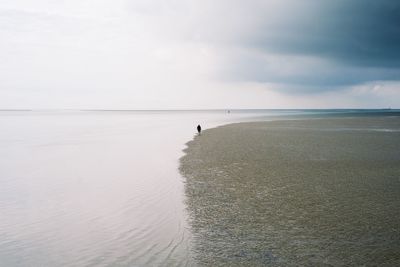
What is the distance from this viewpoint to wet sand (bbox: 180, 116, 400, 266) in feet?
33.8

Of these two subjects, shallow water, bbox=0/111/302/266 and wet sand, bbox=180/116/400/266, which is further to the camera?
shallow water, bbox=0/111/302/266

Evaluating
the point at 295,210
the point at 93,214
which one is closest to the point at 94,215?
the point at 93,214

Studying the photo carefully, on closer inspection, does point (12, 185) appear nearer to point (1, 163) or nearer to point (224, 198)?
point (1, 163)

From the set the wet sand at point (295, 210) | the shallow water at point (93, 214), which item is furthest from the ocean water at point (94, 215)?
the wet sand at point (295, 210)

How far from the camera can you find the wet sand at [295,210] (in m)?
10.3

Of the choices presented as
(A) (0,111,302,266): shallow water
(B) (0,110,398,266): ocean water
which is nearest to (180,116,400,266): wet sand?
(B) (0,110,398,266): ocean water

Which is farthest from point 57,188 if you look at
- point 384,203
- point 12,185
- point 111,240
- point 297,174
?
point 384,203

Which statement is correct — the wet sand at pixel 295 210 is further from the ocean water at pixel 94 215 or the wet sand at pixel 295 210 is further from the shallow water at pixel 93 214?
the shallow water at pixel 93 214

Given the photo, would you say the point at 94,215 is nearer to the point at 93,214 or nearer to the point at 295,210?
the point at 93,214

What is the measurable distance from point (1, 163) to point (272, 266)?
27.0 metres

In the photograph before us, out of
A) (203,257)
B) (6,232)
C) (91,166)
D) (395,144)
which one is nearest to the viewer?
(203,257)

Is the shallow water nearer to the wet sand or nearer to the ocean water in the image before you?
the ocean water

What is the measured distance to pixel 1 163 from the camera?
1150 inches

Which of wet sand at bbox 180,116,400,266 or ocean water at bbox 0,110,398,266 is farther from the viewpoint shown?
ocean water at bbox 0,110,398,266
